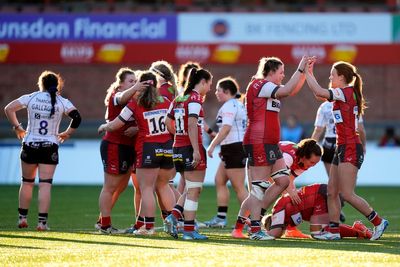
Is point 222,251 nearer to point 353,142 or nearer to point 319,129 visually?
point 353,142

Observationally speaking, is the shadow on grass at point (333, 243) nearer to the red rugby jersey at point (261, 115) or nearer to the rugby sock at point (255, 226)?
the rugby sock at point (255, 226)

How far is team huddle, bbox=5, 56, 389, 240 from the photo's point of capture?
43.5ft

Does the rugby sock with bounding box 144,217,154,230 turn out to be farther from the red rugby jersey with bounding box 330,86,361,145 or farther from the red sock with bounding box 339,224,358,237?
the red rugby jersey with bounding box 330,86,361,145

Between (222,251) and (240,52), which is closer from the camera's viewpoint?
(222,251)

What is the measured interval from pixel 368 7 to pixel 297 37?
2649 millimetres

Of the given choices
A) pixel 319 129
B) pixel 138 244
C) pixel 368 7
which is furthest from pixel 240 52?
pixel 138 244

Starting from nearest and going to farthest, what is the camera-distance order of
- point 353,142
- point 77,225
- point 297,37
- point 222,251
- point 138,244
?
point 222,251, point 138,244, point 353,142, point 77,225, point 297,37

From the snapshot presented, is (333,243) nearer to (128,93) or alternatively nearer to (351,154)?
(351,154)

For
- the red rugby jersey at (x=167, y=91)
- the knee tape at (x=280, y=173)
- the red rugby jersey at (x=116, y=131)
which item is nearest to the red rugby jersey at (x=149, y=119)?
the red rugby jersey at (x=167, y=91)

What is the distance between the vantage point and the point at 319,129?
57.6 ft

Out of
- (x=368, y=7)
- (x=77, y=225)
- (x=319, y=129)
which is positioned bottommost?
(x=77, y=225)

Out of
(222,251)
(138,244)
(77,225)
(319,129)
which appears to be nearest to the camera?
(222,251)

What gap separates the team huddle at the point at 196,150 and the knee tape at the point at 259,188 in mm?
11

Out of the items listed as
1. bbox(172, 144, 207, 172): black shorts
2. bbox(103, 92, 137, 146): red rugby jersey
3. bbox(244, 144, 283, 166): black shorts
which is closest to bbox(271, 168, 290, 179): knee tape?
bbox(244, 144, 283, 166): black shorts
